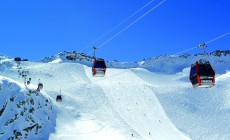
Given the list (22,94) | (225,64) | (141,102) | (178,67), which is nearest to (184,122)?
(141,102)

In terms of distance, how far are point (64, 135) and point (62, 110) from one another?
34.2 ft

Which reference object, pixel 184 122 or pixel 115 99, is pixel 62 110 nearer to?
pixel 115 99

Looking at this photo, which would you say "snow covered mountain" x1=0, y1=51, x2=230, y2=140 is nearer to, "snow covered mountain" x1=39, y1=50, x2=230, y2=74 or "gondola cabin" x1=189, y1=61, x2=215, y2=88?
"gondola cabin" x1=189, y1=61, x2=215, y2=88

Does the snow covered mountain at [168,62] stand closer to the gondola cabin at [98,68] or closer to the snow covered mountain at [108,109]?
the snow covered mountain at [108,109]

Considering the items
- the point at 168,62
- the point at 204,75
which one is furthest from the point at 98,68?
the point at 168,62

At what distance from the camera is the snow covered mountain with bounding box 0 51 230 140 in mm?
48438

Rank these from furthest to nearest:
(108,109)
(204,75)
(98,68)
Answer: (108,109) < (98,68) < (204,75)

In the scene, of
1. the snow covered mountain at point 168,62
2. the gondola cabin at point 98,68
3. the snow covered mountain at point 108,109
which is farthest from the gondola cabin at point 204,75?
the snow covered mountain at point 168,62

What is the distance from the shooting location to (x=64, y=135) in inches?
1797

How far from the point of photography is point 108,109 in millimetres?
60062

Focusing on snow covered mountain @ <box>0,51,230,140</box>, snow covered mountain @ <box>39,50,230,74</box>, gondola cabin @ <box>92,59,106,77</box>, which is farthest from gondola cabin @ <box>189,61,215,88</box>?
snow covered mountain @ <box>39,50,230,74</box>

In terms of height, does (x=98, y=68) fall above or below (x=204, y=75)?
above

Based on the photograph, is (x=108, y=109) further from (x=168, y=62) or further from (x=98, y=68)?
(x=168, y=62)

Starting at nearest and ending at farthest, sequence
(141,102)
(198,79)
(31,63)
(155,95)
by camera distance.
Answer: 1. (198,79)
2. (141,102)
3. (155,95)
4. (31,63)
